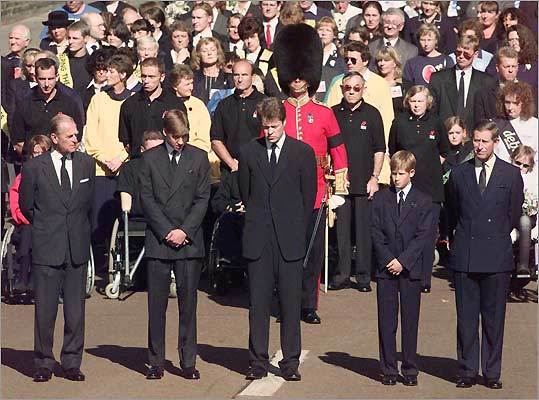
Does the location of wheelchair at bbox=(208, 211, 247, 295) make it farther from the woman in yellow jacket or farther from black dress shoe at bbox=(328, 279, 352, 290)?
the woman in yellow jacket

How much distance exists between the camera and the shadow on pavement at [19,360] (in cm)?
1346

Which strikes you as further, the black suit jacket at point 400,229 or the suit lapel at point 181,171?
the suit lapel at point 181,171

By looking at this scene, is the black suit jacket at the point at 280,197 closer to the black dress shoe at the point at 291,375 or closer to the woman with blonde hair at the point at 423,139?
the black dress shoe at the point at 291,375

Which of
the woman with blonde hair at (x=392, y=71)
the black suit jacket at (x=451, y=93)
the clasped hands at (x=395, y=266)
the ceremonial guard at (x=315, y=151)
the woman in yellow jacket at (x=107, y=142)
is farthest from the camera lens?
the woman with blonde hair at (x=392, y=71)

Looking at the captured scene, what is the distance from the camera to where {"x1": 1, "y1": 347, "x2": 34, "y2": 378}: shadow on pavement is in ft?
44.2

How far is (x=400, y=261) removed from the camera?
42.1 ft

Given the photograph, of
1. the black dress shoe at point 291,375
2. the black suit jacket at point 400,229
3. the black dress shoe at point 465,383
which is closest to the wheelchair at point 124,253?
the black dress shoe at point 291,375

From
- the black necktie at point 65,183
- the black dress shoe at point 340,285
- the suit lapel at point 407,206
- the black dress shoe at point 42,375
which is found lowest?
the black dress shoe at point 42,375

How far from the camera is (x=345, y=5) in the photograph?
21594mm

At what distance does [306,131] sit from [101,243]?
3154 millimetres

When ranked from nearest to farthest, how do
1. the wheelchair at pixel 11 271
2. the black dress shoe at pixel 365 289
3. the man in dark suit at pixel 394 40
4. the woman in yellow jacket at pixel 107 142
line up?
the wheelchair at pixel 11 271 < the black dress shoe at pixel 365 289 < the woman in yellow jacket at pixel 107 142 < the man in dark suit at pixel 394 40

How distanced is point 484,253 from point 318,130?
2.67 meters

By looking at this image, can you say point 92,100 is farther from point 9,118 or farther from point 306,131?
point 306,131

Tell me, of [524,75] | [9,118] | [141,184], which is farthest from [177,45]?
[141,184]
